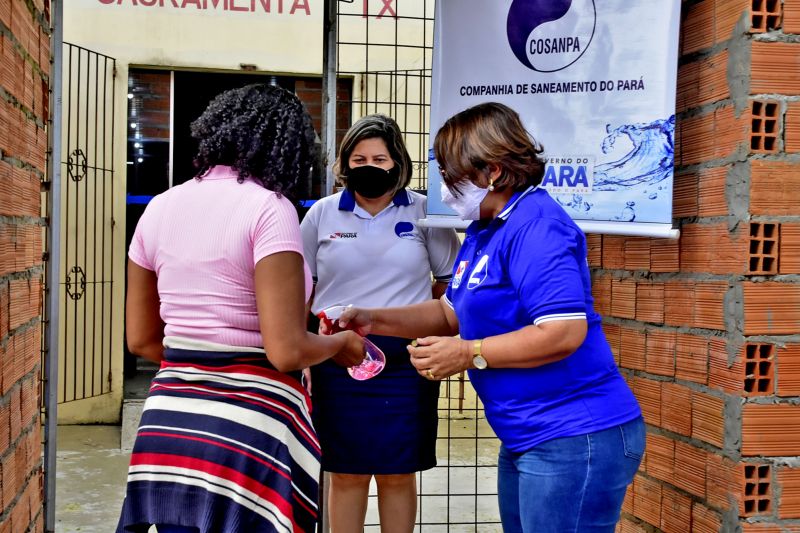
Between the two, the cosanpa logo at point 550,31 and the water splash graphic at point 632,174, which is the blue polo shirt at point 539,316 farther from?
the cosanpa logo at point 550,31

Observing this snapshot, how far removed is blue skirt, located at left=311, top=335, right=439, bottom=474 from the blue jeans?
43.1 inches

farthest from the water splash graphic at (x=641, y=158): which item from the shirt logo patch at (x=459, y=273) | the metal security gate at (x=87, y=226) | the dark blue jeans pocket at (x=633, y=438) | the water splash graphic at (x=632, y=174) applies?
the metal security gate at (x=87, y=226)

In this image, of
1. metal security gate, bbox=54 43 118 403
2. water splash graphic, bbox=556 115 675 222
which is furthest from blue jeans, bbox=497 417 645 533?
metal security gate, bbox=54 43 118 403

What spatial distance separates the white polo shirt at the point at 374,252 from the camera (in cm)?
325

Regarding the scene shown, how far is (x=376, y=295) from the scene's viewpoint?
3236mm

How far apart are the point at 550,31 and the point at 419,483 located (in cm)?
338

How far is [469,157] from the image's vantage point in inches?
87.4

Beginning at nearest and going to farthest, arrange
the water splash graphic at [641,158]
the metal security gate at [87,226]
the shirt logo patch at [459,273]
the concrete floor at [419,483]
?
the shirt logo patch at [459,273] → the water splash graphic at [641,158] → the concrete floor at [419,483] → the metal security gate at [87,226]

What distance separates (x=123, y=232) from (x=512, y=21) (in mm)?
5259

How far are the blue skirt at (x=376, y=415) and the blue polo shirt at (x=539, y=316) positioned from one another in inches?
39.3

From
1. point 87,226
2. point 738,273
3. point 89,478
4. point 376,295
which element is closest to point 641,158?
point 738,273

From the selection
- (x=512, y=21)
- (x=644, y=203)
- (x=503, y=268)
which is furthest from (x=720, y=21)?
(x=503, y=268)

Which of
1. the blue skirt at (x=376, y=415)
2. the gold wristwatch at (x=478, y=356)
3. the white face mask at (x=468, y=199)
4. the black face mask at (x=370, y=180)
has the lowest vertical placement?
the blue skirt at (x=376, y=415)

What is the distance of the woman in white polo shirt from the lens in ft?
10.6
